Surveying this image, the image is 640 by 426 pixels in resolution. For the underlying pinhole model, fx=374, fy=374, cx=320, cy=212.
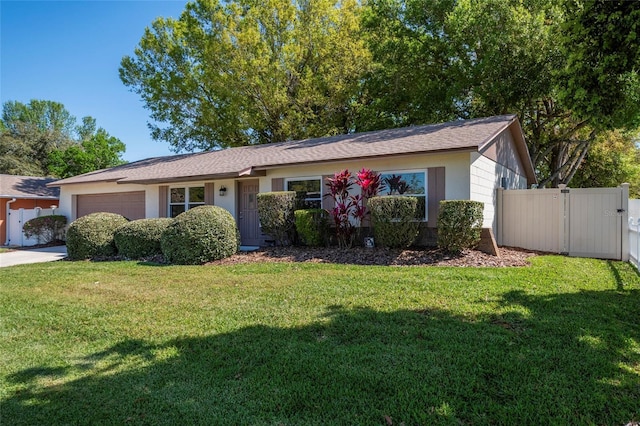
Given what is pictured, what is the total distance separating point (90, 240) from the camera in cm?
1089

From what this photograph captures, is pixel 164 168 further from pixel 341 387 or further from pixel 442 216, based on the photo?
pixel 341 387

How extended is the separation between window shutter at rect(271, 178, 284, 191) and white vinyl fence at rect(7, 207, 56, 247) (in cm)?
1214

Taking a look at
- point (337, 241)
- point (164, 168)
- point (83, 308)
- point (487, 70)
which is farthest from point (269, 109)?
point (83, 308)

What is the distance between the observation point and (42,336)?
4.31m

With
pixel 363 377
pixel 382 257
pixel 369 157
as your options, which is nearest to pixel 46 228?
pixel 369 157

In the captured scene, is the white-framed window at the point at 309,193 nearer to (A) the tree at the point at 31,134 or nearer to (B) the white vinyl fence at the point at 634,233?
(B) the white vinyl fence at the point at 634,233

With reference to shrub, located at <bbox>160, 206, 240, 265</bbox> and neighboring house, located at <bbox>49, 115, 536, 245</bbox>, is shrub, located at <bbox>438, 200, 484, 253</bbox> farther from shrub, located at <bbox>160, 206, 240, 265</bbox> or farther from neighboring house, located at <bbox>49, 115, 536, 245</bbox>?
shrub, located at <bbox>160, 206, 240, 265</bbox>

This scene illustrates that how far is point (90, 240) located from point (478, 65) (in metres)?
16.4

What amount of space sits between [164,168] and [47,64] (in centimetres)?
521

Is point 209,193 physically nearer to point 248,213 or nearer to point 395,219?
point 248,213

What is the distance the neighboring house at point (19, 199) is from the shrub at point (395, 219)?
53.9 feet

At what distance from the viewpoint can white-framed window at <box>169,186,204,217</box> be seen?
14.0 m

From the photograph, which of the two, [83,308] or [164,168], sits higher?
[164,168]

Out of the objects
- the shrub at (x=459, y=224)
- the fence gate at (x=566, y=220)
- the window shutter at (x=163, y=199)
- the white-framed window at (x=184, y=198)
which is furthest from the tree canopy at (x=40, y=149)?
the fence gate at (x=566, y=220)
